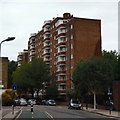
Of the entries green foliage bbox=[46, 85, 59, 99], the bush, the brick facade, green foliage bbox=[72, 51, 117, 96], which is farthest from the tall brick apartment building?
the brick facade

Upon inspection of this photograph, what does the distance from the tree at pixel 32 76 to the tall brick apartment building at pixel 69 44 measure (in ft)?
14.4

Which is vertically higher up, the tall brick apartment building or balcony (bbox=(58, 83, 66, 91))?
the tall brick apartment building

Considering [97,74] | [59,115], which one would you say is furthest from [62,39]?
[59,115]

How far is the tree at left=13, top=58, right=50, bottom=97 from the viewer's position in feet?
239

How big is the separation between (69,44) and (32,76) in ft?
50.7

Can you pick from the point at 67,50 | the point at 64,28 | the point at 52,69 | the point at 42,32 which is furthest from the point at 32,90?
Result: the point at 42,32

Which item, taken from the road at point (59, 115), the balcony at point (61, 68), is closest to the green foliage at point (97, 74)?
the road at point (59, 115)

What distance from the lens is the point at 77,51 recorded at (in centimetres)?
6725

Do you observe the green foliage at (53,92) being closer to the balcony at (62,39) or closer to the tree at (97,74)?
the balcony at (62,39)

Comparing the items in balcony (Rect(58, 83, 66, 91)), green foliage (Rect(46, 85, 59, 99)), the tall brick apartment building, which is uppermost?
the tall brick apartment building

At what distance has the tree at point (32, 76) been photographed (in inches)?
2869

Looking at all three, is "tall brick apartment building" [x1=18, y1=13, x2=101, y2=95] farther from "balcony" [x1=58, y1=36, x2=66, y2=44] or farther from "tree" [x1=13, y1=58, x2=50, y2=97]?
"tree" [x1=13, y1=58, x2=50, y2=97]

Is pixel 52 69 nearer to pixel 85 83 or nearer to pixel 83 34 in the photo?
pixel 83 34

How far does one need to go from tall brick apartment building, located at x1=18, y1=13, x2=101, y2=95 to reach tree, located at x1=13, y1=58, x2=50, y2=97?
439 centimetres
